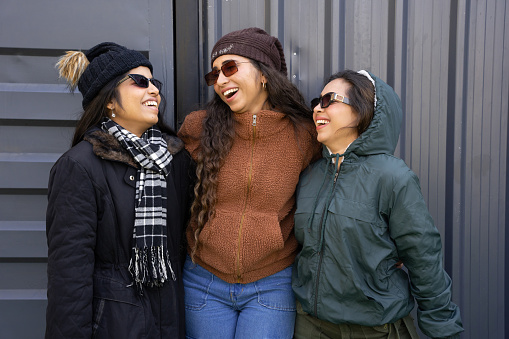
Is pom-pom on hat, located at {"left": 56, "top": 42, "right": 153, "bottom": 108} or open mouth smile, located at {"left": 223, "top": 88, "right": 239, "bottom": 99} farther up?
pom-pom on hat, located at {"left": 56, "top": 42, "right": 153, "bottom": 108}

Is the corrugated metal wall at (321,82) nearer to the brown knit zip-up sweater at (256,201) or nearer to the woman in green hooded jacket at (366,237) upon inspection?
the brown knit zip-up sweater at (256,201)

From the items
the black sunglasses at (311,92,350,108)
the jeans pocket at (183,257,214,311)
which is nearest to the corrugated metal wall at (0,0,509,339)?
the black sunglasses at (311,92,350,108)

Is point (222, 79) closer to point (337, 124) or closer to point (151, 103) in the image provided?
point (151, 103)

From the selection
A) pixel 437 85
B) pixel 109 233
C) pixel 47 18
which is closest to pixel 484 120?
pixel 437 85

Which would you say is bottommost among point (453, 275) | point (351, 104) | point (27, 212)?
point (453, 275)

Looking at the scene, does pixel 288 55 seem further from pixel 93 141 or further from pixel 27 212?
pixel 27 212

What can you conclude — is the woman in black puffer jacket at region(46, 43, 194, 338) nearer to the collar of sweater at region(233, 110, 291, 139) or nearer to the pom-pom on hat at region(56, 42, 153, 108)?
the pom-pom on hat at region(56, 42, 153, 108)

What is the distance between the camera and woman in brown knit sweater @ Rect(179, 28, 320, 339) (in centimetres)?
201

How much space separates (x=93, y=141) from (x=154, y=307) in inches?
30.4

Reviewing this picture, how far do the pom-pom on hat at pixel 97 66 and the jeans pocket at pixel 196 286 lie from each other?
95cm

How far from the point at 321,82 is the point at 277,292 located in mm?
1314

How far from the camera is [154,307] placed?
194 centimetres

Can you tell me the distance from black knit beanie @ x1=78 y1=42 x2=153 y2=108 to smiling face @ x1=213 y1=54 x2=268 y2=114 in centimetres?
39

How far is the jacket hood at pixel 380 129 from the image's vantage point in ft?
6.33
